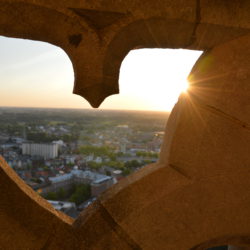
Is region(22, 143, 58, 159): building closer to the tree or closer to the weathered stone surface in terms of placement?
the tree

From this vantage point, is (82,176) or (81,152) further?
(81,152)

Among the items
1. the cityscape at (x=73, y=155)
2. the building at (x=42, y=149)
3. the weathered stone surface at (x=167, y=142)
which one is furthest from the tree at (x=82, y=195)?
the weathered stone surface at (x=167, y=142)

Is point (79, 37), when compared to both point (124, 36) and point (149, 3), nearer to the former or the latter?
point (124, 36)

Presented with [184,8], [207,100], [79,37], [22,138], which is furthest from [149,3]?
Answer: [22,138]

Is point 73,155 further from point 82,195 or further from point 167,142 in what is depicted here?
point 167,142

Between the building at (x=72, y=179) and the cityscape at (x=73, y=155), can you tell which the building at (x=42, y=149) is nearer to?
the cityscape at (x=73, y=155)

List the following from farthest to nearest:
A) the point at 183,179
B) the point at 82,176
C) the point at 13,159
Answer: the point at 13,159, the point at 82,176, the point at 183,179

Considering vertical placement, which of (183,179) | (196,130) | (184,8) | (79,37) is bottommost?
(183,179)

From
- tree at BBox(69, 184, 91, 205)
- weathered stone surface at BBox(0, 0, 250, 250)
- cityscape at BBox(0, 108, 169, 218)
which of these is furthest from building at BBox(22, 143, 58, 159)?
weathered stone surface at BBox(0, 0, 250, 250)
